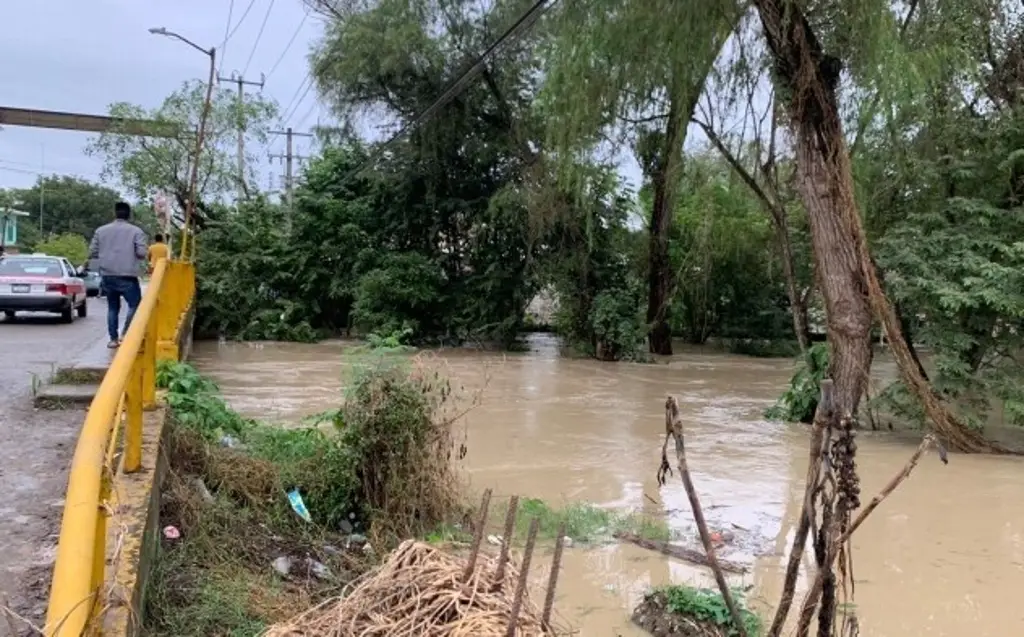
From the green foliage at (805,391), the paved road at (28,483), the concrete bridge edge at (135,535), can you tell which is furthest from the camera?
the green foliage at (805,391)

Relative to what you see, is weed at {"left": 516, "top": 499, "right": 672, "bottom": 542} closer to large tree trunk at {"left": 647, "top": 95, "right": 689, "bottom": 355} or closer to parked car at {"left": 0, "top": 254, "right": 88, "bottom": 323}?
parked car at {"left": 0, "top": 254, "right": 88, "bottom": 323}

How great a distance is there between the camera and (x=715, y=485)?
9.95 meters

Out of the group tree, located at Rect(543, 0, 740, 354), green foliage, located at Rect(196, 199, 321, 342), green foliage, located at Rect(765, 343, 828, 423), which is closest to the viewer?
tree, located at Rect(543, 0, 740, 354)

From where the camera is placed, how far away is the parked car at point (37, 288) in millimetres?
18094

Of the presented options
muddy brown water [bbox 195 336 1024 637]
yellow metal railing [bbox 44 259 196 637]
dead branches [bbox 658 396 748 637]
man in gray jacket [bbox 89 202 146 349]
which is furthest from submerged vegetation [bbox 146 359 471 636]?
man in gray jacket [bbox 89 202 146 349]

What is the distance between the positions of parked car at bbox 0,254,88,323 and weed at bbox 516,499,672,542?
13.8 metres

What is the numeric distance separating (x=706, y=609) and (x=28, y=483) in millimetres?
3920

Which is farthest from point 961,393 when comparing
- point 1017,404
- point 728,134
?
point 728,134

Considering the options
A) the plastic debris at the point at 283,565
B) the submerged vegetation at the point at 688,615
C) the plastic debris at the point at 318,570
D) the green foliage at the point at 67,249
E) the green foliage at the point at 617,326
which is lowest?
the submerged vegetation at the point at 688,615

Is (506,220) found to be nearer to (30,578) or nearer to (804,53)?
(804,53)

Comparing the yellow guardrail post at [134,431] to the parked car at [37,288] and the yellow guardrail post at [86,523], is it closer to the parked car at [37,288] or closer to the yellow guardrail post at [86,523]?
the yellow guardrail post at [86,523]

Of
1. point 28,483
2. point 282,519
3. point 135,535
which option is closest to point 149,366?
point 28,483

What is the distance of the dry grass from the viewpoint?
9.78 feet

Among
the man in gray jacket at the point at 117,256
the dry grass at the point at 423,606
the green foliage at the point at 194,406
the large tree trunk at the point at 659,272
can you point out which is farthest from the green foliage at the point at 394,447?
the large tree trunk at the point at 659,272
